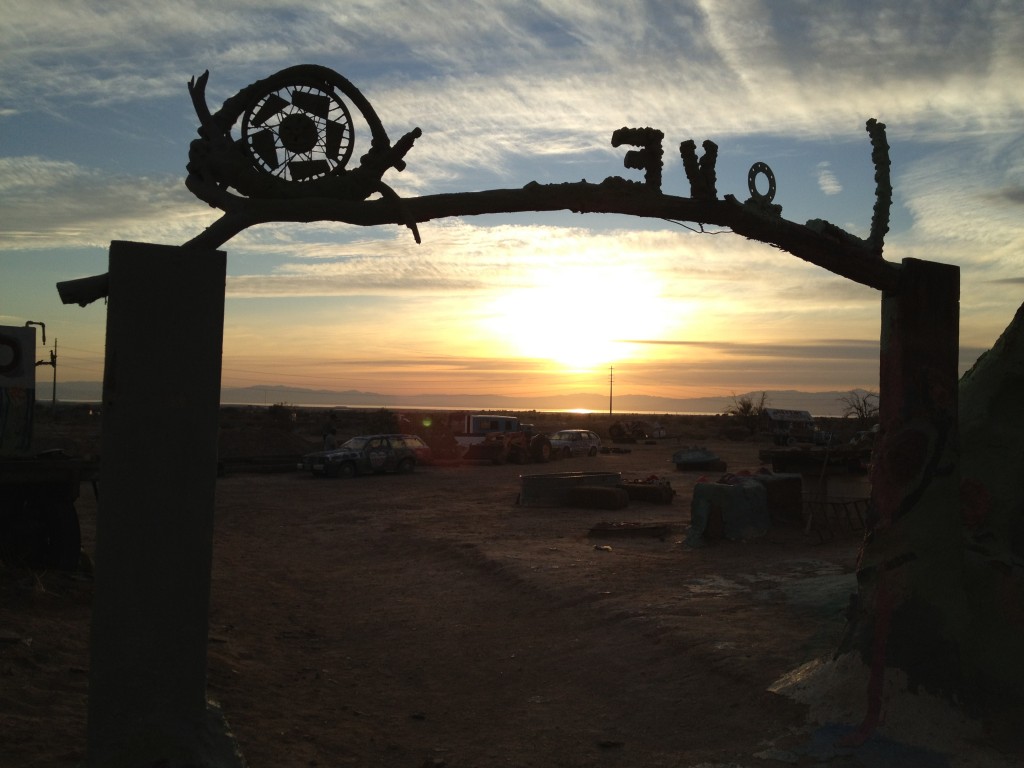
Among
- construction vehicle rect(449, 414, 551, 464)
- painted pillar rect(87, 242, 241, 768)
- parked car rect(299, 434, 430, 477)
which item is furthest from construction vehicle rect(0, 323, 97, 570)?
construction vehicle rect(449, 414, 551, 464)

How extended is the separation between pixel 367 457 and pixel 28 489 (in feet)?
62.3

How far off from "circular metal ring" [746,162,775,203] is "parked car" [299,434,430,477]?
23195 mm

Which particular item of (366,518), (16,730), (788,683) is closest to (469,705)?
(788,683)

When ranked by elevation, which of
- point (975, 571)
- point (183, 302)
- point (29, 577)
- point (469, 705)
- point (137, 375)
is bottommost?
point (469, 705)

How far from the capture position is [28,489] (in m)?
9.90

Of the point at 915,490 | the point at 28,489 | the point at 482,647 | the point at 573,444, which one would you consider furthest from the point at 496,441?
the point at 915,490

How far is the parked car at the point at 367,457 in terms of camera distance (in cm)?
2772

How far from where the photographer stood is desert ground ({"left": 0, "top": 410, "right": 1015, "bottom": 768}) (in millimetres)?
6203

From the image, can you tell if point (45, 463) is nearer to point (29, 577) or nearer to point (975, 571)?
point (29, 577)

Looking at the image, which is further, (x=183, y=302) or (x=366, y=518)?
(x=366, y=518)

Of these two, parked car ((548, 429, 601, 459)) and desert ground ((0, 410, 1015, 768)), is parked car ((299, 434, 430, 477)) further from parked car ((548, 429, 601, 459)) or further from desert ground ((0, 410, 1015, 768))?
desert ground ((0, 410, 1015, 768))

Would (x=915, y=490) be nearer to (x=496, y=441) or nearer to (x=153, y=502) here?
(x=153, y=502)

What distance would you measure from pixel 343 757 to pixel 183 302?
3.60 metres

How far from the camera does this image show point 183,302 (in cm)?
456
